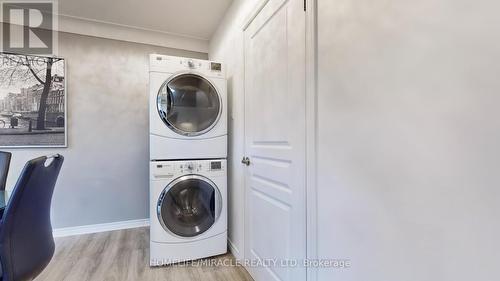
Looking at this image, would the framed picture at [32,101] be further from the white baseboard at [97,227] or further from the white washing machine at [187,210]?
the white washing machine at [187,210]

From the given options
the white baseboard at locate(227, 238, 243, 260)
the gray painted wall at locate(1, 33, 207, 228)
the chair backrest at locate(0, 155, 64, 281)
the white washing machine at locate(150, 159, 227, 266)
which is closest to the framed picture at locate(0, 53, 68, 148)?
the gray painted wall at locate(1, 33, 207, 228)

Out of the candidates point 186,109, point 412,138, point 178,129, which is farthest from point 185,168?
point 412,138

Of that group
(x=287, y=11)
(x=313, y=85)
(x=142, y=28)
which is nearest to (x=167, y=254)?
(x=313, y=85)

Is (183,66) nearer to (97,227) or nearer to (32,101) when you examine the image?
(32,101)

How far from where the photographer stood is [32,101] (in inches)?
99.3

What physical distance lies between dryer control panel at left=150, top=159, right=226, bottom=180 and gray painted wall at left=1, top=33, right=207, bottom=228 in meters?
1.07

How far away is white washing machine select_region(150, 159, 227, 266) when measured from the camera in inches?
79.4

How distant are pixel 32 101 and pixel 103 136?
718mm

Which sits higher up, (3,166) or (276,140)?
(276,140)

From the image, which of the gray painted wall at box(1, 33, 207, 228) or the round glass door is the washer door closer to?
the round glass door

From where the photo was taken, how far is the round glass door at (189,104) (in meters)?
2.06

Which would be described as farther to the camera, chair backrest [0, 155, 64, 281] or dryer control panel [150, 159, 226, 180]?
dryer control panel [150, 159, 226, 180]

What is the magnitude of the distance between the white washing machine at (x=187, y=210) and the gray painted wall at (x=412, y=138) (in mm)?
1265

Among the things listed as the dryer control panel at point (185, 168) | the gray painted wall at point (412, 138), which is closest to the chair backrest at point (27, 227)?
the dryer control panel at point (185, 168)
